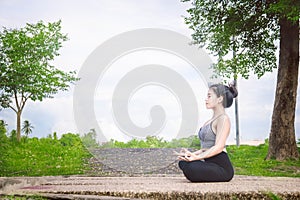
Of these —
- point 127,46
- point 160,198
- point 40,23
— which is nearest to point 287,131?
point 127,46

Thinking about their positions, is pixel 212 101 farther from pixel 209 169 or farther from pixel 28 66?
pixel 28 66

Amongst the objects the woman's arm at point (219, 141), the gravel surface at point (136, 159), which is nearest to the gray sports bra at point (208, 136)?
the woman's arm at point (219, 141)

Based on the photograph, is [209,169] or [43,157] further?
[43,157]

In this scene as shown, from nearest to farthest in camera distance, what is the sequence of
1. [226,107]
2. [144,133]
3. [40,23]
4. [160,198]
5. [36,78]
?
[160,198], [226,107], [144,133], [36,78], [40,23]

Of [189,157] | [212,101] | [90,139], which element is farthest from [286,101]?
[189,157]

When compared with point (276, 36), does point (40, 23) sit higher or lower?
higher

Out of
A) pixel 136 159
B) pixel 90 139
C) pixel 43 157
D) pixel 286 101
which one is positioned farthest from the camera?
pixel 43 157

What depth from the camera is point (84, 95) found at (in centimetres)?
773

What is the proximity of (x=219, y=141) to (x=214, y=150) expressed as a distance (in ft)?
0.42

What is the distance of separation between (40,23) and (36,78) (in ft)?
10.6

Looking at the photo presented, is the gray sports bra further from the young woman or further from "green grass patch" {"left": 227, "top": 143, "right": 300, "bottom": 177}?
"green grass patch" {"left": 227, "top": 143, "right": 300, "bottom": 177}

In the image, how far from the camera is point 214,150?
4961 mm

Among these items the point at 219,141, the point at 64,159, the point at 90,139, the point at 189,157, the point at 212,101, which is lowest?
the point at 64,159

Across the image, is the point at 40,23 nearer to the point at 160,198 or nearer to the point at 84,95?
the point at 84,95
